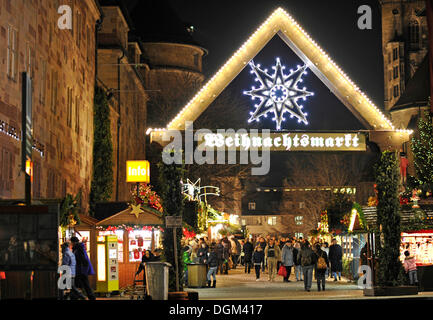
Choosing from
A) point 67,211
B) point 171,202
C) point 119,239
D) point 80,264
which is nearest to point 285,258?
point 119,239

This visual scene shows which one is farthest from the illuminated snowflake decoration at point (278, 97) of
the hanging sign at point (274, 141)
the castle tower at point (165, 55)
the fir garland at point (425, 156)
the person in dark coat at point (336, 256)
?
the castle tower at point (165, 55)

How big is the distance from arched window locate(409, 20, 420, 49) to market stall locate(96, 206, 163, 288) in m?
89.1

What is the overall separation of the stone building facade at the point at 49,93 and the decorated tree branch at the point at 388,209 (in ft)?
32.9

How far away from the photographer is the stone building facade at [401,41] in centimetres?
11200

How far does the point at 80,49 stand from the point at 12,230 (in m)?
17.1

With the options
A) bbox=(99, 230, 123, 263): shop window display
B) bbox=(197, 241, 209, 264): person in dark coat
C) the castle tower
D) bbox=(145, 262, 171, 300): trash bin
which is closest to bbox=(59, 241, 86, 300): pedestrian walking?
bbox=(145, 262, 171, 300): trash bin

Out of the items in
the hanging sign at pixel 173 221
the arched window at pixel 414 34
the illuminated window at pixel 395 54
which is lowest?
the hanging sign at pixel 173 221

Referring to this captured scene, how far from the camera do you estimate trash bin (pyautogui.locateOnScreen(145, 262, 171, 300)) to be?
67.4 ft

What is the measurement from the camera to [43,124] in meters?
25.6

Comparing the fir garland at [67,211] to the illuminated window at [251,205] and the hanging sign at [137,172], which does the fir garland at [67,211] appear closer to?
the hanging sign at [137,172]

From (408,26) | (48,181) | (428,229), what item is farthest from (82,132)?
(408,26)

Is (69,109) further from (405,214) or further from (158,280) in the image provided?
(405,214)

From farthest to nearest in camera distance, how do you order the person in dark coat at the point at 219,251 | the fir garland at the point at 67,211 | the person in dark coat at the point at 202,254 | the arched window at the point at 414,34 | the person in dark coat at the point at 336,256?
the arched window at the point at 414,34
the person in dark coat at the point at 219,251
the person in dark coat at the point at 336,256
the person in dark coat at the point at 202,254
the fir garland at the point at 67,211

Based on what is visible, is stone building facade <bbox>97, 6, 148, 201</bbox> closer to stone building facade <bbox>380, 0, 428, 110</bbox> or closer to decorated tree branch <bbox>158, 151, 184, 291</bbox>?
decorated tree branch <bbox>158, 151, 184, 291</bbox>
